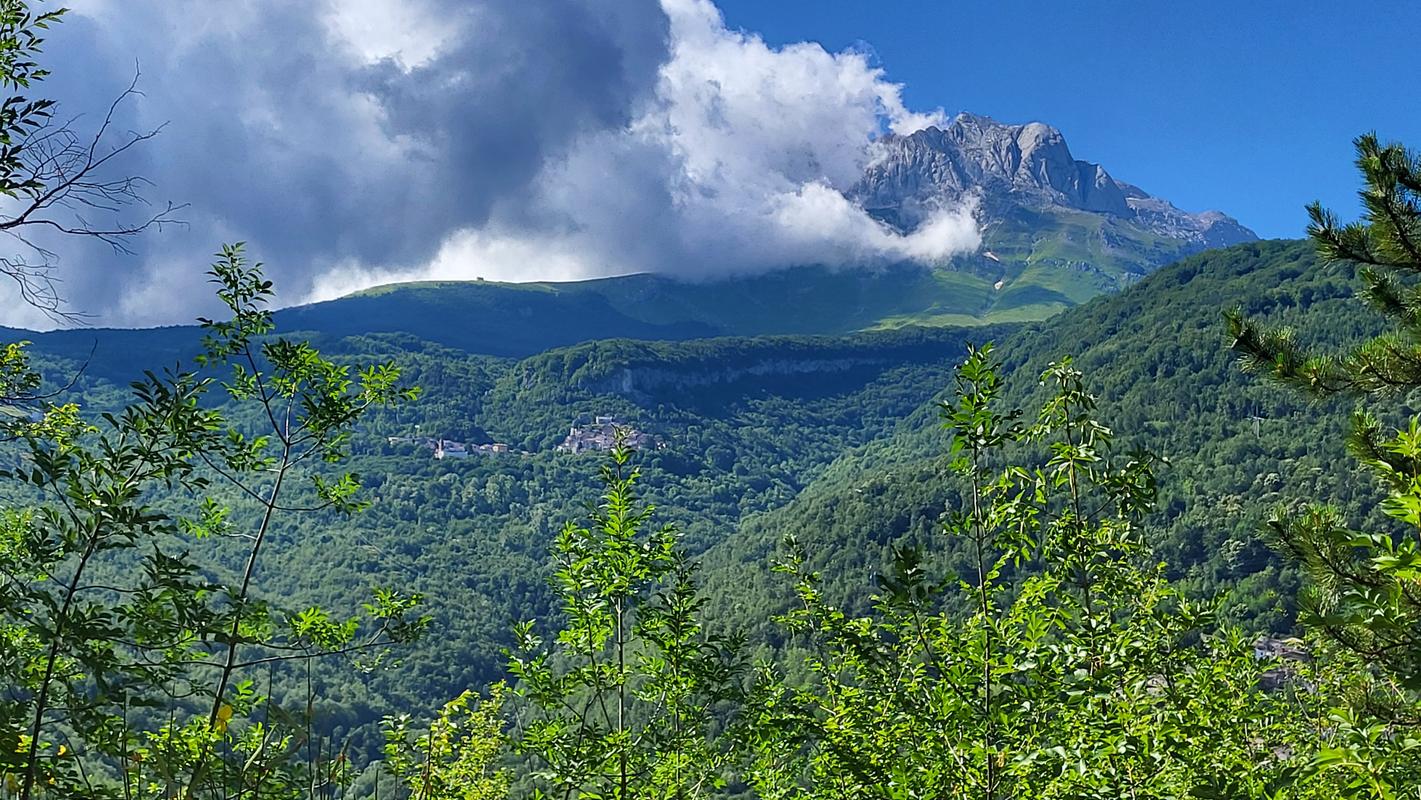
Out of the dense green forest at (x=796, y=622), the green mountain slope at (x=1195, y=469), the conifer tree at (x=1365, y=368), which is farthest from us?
the green mountain slope at (x=1195, y=469)

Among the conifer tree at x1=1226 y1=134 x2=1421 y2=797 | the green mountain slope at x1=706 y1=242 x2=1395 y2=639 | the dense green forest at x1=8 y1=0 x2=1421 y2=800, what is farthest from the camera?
the green mountain slope at x1=706 y1=242 x2=1395 y2=639

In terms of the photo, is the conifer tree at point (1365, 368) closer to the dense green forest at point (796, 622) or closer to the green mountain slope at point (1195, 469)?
the dense green forest at point (796, 622)

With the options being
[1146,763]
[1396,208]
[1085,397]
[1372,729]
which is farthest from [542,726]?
[1396,208]

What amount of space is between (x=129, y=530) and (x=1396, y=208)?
9.47 metres

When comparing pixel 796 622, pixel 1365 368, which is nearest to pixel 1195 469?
pixel 1365 368

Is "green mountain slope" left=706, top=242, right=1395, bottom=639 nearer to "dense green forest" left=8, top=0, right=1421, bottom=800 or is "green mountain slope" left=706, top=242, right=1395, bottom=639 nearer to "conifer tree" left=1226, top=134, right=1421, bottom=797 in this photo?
"conifer tree" left=1226, top=134, right=1421, bottom=797

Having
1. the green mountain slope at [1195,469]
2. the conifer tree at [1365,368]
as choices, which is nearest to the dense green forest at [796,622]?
the conifer tree at [1365,368]

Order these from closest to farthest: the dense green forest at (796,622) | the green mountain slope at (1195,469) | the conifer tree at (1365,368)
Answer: the dense green forest at (796,622) < the conifer tree at (1365,368) < the green mountain slope at (1195,469)

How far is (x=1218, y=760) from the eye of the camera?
580cm

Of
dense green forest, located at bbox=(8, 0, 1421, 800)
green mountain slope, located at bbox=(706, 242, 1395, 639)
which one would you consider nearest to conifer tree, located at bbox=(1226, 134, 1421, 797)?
dense green forest, located at bbox=(8, 0, 1421, 800)

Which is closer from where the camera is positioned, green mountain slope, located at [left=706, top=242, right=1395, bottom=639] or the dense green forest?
the dense green forest

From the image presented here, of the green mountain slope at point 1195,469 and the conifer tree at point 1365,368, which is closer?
the conifer tree at point 1365,368

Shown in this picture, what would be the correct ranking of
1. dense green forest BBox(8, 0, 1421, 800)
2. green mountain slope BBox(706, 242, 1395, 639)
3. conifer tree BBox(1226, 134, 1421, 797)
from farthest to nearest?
green mountain slope BBox(706, 242, 1395, 639) → conifer tree BBox(1226, 134, 1421, 797) → dense green forest BBox(8, 0, 1421, 800)

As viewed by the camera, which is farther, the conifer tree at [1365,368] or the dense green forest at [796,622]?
the conifer tree at [1365,368]
